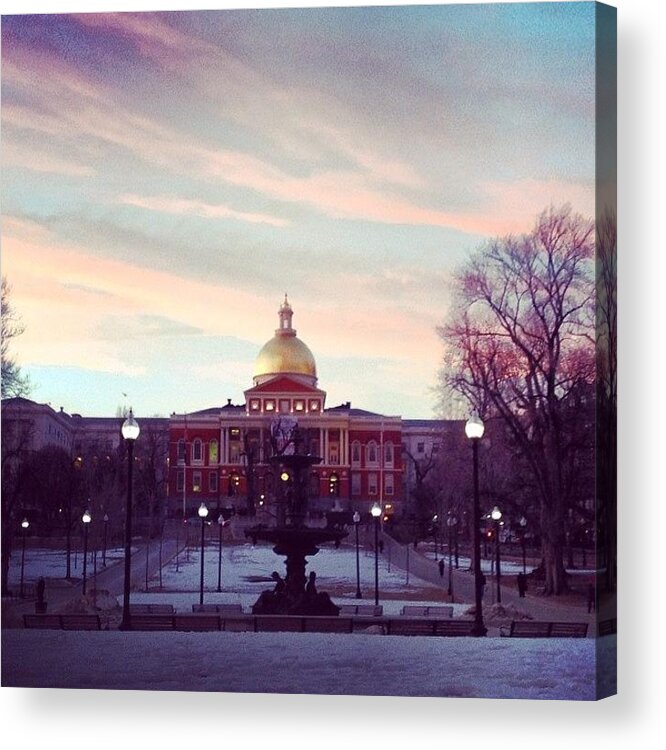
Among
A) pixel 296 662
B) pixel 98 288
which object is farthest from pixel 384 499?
pixel 98 288

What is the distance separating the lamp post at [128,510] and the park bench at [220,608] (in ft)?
2.68

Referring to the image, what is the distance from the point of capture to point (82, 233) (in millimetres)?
24047

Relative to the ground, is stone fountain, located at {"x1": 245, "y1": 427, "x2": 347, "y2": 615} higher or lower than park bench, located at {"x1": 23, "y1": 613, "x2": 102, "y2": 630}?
higher

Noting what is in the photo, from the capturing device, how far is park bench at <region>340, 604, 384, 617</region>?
23.8m

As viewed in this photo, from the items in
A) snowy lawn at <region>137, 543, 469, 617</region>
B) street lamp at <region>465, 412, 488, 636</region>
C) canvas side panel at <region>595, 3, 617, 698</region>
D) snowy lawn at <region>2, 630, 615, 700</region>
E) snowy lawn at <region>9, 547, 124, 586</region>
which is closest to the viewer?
canvas side panel at <region>595, 3, 617, 698</region>

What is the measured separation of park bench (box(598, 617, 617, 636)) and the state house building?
3531 millimetres

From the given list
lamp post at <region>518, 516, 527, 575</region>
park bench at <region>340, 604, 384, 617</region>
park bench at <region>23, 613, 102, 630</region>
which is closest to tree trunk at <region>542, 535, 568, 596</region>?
lamp post at <region>518, 516, 527, 575</region>

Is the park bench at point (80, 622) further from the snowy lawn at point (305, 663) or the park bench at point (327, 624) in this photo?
the park bench at point (327, 624)

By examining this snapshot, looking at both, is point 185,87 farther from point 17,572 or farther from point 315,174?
point 17,572

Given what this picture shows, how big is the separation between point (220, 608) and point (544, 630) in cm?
386

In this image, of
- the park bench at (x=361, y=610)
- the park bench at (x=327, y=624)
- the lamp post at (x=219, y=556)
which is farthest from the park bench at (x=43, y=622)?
the park bench at (x=361, y=610)

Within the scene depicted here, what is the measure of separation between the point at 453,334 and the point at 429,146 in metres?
2.26

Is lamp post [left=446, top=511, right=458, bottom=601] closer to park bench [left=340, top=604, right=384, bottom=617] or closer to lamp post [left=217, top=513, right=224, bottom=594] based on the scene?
park bench [left=340, top=604, right=384, bottom=617]

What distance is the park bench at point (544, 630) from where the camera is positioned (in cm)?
2273
